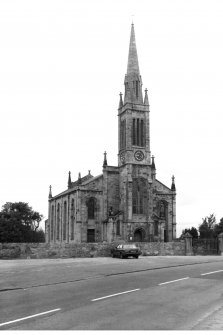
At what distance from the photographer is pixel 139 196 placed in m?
61.7

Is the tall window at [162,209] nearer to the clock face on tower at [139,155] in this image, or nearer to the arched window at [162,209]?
the arched window at [162,209]

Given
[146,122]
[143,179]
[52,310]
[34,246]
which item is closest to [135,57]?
[146,122]

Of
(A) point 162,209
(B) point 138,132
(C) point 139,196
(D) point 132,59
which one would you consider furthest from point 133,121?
(A) point 162,209

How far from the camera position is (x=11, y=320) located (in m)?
9.73

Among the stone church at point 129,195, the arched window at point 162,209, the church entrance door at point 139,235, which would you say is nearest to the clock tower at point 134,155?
the stone church at point 129,195

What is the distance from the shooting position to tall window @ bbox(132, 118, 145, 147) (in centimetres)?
6338

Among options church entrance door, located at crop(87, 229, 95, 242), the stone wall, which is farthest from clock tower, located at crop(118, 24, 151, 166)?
the stone wall

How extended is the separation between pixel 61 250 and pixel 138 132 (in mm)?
29965

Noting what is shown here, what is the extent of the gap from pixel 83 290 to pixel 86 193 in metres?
47.0

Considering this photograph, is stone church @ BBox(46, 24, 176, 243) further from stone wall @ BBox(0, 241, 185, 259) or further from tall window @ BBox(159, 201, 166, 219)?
stone wall @ BBox(0, 241, 185, 259)

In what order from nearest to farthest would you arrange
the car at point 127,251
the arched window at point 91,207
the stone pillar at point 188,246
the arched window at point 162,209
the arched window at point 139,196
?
the car at point 127,251, the stone pillar at point 188,246, the arched window at point 139,196, the arched window at point 91,207, the arched window at point 162,209

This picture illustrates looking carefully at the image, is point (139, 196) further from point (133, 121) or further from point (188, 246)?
point (188, 246)

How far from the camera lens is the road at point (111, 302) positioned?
926 centimetres

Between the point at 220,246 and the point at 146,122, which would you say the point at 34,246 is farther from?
the point at 146,122
